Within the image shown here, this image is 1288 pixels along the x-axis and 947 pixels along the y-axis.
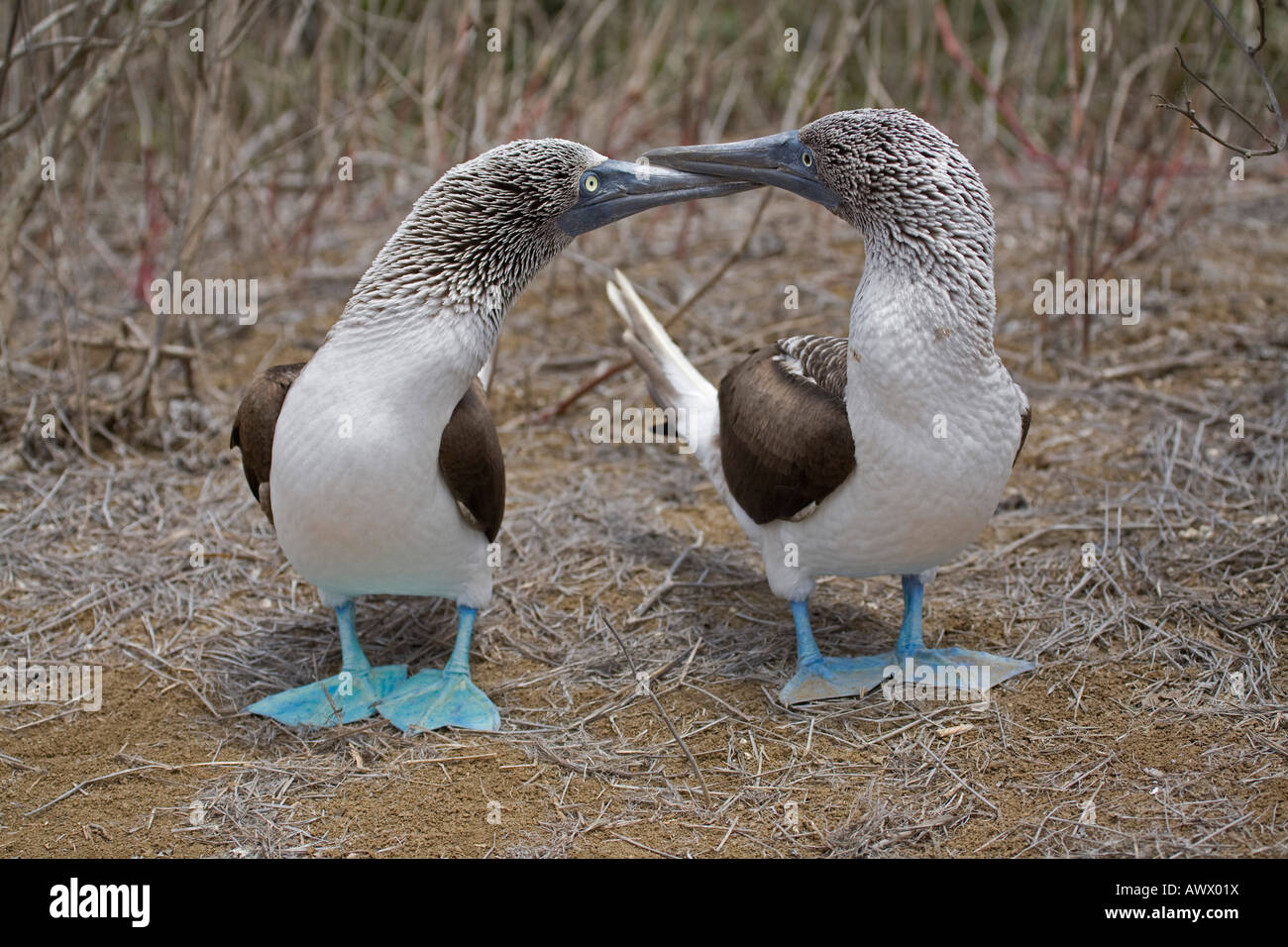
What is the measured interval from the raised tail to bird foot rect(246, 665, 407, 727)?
1.49 m

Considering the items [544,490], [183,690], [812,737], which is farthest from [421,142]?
[812,737]

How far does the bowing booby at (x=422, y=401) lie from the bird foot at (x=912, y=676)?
109cm

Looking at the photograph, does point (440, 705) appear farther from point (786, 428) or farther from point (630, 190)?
point (630, 190)

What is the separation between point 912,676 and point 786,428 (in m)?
0.97

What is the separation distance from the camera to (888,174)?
3635mm

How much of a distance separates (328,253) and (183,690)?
535cm

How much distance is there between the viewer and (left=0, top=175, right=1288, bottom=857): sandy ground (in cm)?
342

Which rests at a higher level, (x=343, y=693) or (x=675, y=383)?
(x=675, y=383)

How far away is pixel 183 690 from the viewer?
427cm

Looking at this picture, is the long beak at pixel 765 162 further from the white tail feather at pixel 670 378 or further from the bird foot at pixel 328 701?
the bird foot at pixel 328 701

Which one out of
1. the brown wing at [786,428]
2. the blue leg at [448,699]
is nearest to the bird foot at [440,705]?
the blue leg at [448,699]

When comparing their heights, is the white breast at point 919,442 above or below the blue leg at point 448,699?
above

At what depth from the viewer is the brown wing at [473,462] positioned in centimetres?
380

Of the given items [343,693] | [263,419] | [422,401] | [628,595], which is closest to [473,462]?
[422,401]
